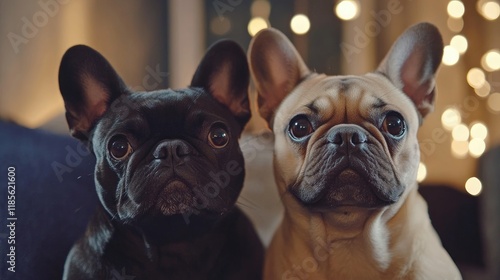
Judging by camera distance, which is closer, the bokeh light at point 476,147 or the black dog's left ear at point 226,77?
the black dog's left ear at point 226,77

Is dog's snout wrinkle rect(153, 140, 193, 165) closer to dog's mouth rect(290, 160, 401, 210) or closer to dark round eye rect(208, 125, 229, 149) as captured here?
dark round eye rect(208, 125, 229, 149)

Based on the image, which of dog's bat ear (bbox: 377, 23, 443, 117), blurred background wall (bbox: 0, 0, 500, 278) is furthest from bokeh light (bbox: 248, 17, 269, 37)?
dog's bat ear (bbox: 377, 23, 443, 117)

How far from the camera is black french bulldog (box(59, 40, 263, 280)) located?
1044mm

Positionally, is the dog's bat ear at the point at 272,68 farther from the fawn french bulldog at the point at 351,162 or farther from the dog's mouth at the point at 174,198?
the dog's mouth at the point at 174,198

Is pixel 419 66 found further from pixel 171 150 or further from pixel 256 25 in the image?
pixel 171 150

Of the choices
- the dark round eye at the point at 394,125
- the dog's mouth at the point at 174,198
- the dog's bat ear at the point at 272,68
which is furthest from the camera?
the dog's bat ear at the point at 272,68

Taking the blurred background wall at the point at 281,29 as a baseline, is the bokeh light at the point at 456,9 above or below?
above

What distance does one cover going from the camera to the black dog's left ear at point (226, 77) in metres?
1.19

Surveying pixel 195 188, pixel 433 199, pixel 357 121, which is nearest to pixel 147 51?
pixel 195 188

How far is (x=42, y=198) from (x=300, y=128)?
60 centimetres

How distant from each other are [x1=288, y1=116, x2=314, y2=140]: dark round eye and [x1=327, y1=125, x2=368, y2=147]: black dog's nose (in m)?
0.07

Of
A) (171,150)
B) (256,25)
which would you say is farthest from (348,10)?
(171,150)

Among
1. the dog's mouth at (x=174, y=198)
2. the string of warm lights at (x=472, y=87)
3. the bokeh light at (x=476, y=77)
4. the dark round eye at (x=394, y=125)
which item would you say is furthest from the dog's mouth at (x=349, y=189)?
the bokeh light at (x=476, y=77)

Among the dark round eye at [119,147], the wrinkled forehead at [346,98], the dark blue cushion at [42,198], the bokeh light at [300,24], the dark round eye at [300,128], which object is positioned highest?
the bokeh light at [300,24]
